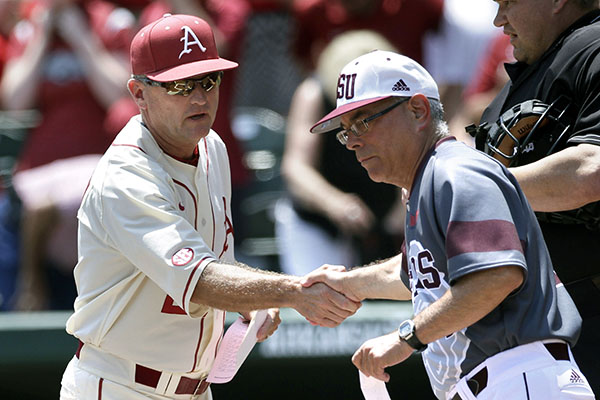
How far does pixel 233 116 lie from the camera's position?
18.5 ft

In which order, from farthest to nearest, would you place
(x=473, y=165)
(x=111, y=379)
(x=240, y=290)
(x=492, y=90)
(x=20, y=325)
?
(x=492, y=90) → (x=20, y=325) → (x=111, y=379) → (x=240, y=290) → (x=473, y=165)

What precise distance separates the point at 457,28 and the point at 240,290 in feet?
9.95

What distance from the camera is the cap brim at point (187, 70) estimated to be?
112 inches

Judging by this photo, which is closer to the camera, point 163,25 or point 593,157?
point 593,157

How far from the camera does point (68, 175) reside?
5273 mm

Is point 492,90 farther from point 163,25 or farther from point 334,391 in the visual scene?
point 163,25

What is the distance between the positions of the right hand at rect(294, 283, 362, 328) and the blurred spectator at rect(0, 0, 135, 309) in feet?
9.08

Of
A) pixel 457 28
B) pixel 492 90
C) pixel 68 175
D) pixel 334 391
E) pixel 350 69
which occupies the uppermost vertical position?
pixel 350 69

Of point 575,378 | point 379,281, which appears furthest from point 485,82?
point 575,378

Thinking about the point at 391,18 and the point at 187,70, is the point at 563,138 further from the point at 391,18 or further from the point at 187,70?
the point at 391,18

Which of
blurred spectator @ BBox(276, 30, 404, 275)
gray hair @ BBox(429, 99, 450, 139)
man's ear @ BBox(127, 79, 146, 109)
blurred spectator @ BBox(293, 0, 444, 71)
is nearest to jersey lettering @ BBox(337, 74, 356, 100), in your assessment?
gray hair @ BBox(429, 99, 450, 139)

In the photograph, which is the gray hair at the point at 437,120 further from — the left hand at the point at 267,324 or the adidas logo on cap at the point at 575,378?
the left hand at the point at 267,324

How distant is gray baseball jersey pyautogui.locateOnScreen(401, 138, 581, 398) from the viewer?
2184 millimetres

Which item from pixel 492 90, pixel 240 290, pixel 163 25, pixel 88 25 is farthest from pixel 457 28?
pixel 240 290
